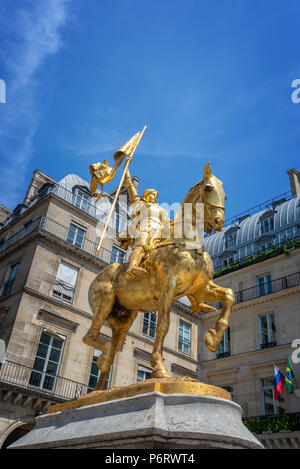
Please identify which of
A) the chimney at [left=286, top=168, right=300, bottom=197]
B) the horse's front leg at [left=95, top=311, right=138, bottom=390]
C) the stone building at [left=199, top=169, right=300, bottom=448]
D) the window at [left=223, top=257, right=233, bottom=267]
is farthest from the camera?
the chimney at [left=286, top=168, right=300, bottom=197]

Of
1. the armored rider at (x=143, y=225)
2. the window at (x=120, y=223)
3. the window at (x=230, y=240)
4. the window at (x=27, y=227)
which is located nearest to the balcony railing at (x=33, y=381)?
the window at (x=27, y=227)

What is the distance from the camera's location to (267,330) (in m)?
20.5

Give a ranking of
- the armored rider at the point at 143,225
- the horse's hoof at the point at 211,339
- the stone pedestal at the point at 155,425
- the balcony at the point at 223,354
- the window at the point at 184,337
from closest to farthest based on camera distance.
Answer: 1. the stone pedestal at the point at 155,425
2. the horse's hoof at the point at 211,339
3. the armored rider at the point at 143,225
4. the balcony at the point at 223,354
5. the window at the point at 184,337

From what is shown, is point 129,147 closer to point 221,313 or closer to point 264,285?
point 221,313

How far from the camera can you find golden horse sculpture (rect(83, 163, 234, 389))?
14.5ft

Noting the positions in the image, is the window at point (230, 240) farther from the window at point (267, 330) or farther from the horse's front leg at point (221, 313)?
the horse's front leg at point (221, 313)

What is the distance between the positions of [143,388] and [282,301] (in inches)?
713

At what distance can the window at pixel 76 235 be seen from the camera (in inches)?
796

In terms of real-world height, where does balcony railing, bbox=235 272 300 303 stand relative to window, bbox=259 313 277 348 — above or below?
above

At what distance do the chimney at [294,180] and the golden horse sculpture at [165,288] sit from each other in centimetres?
2517

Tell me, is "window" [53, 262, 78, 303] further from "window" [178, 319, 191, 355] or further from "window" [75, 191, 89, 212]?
"window" [178, 319, 191, 355]

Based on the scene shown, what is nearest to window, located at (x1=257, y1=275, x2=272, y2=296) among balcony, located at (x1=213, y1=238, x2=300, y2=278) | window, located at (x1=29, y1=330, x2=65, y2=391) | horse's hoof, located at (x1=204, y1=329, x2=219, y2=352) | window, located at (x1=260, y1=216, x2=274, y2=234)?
balcony, located at (x1=213, y1=238, x2=300, y2=278)

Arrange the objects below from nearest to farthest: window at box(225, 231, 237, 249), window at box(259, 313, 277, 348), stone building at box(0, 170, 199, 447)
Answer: stone building at box(0, 170, 199, 447) → window at box(259, 313, 277, 348) → window at box(225, 231, 237, 249)

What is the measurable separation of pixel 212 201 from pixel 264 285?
18402 millimetres
